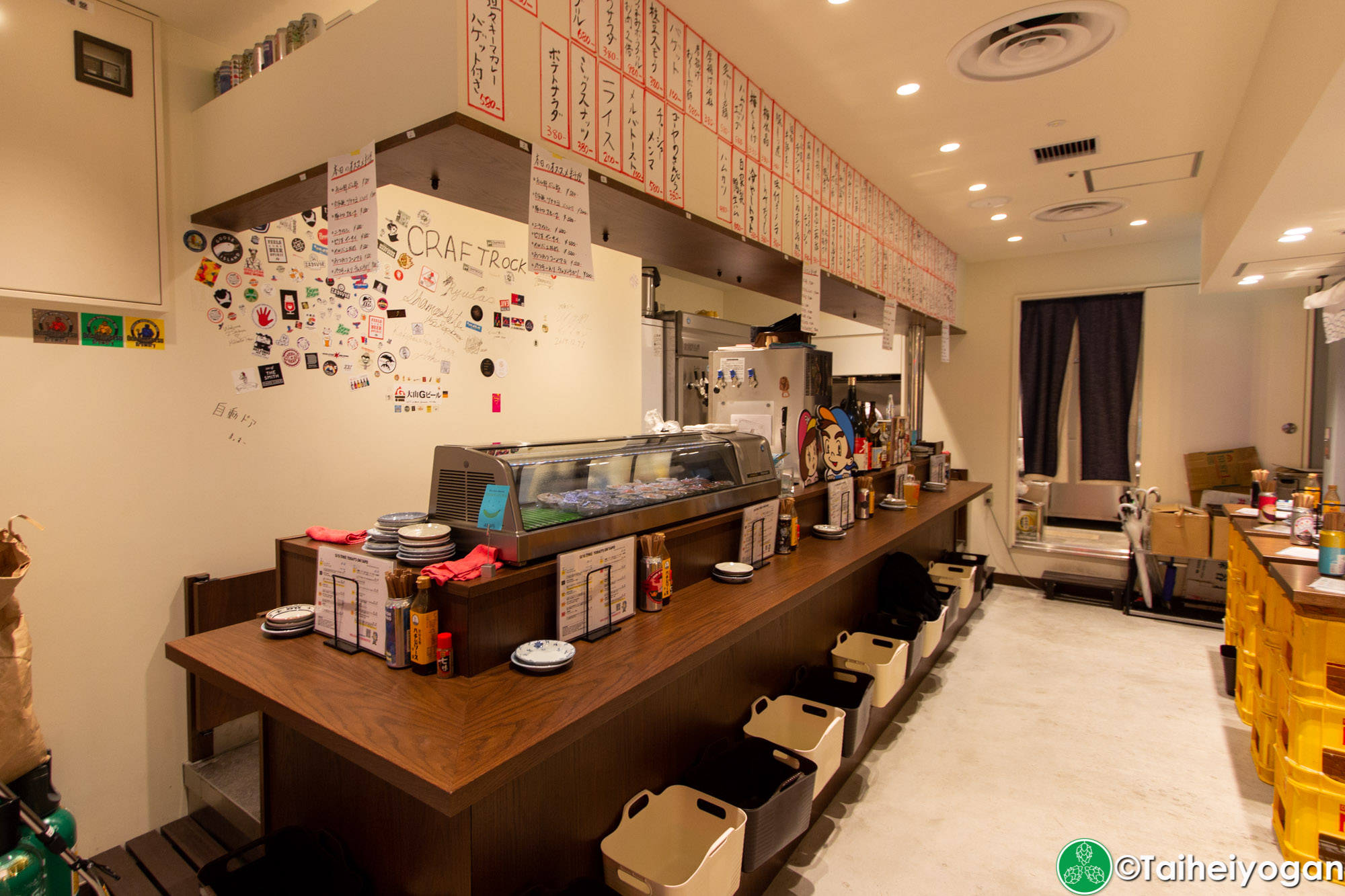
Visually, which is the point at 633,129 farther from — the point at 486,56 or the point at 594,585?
the point at 594,585

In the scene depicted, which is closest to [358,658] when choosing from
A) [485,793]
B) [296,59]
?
[485,793]

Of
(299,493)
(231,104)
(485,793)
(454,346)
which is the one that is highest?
(231,104)

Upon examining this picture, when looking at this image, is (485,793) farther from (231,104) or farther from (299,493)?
(231,104)

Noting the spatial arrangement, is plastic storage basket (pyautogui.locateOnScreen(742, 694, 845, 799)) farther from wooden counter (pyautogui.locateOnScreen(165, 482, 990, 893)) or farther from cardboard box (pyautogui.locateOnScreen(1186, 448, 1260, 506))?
cardboard box (pyautogui.locateOnScreen(1186, 448, 1260, 506))

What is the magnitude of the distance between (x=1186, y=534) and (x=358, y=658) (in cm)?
547

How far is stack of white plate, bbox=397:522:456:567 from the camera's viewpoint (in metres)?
1.61

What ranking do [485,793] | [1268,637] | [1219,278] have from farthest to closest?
[1219,278], [1268,637], [485,793]

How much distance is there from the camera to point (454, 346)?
10.3ft

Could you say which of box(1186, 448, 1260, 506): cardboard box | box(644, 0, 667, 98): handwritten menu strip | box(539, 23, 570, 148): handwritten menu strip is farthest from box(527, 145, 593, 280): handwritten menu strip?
box(1186, 448, 1260, 506): cardboard box

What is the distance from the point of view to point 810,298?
9.99 feet

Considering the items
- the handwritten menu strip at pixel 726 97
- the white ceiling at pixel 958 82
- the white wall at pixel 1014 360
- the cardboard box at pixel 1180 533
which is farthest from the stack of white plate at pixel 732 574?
the white wall at pixel 1014 360

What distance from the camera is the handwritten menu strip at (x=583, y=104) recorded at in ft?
5.93

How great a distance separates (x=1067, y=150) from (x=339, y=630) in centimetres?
385

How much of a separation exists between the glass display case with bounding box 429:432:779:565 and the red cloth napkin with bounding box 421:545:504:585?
42 mm
